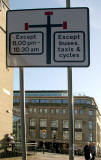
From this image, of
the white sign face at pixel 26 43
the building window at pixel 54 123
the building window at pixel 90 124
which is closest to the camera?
the white sign face at pixel 26 43

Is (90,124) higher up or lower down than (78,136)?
higher up

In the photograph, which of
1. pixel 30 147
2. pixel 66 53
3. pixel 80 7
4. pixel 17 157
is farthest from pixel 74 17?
pixel 30 147

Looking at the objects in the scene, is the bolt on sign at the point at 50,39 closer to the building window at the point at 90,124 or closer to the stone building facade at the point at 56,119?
the stone building facade at the point at 56,119

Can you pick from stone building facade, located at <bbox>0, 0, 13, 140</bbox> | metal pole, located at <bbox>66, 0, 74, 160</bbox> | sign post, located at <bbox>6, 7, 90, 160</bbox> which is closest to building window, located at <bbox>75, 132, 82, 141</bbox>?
stone building facade, located at <bbox>0, 0, 13, 140</bbox>

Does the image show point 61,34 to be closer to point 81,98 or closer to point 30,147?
point 30,147

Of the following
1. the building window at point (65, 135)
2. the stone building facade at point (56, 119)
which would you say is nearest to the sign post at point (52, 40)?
the building window at point (65, 135)

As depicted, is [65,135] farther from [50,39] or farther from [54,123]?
[50,39]

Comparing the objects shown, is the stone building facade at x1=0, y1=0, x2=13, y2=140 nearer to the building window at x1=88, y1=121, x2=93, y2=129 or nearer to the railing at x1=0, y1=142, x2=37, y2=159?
the railing at x1=0, y1=142, x2=37, y2=159

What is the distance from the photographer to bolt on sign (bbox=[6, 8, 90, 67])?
592 cm

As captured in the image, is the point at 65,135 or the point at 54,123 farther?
the point at 54,123

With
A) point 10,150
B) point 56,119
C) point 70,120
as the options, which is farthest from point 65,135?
point 70,120

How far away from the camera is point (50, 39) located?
5953 millimetres

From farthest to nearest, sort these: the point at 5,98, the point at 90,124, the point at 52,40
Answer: the point at 90,124 → the point at 5,98 → the point at 52,40

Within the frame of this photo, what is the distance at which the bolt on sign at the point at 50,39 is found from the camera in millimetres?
5922
